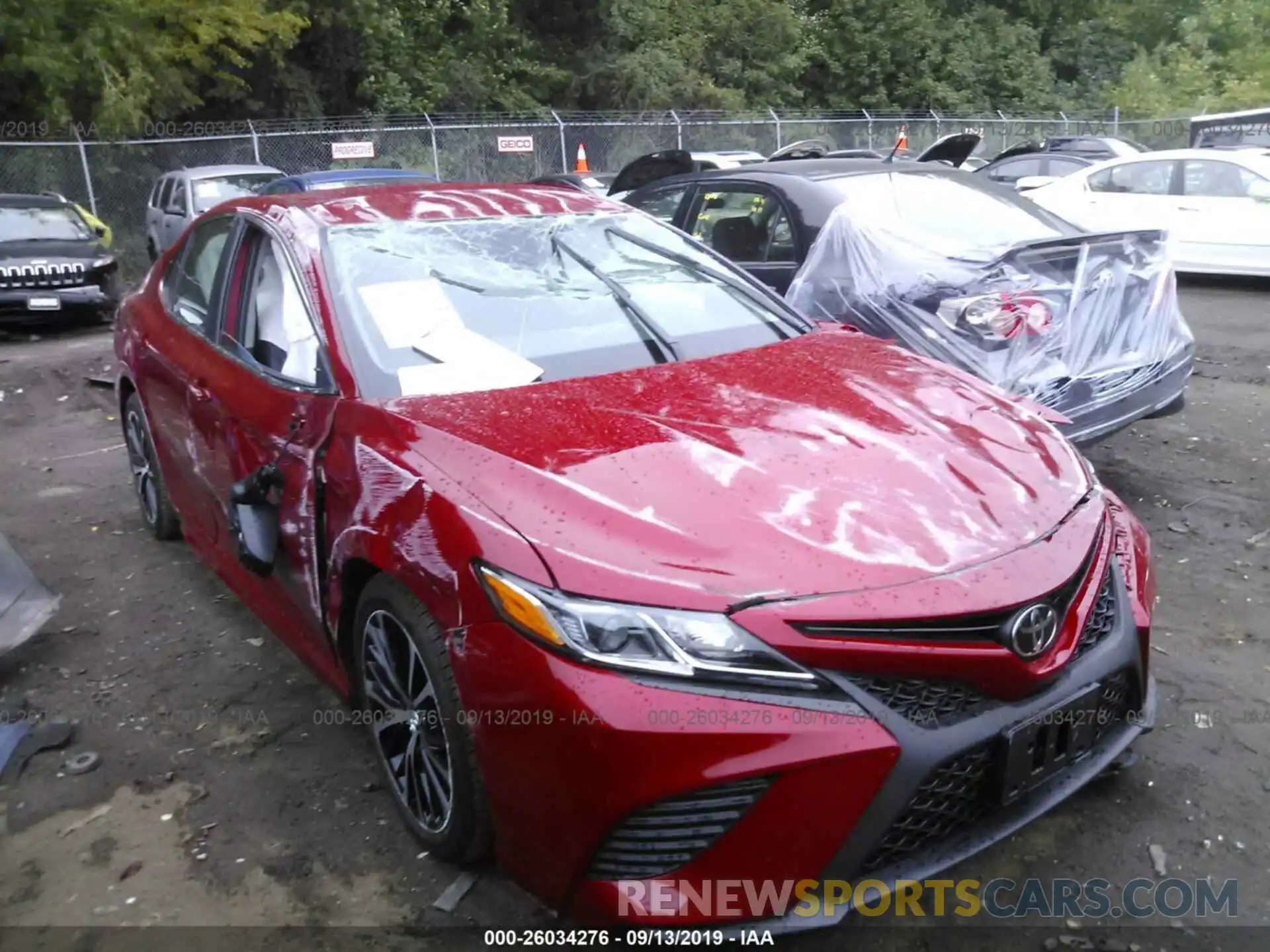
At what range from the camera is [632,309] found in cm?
352

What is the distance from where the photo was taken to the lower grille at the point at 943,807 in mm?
2154

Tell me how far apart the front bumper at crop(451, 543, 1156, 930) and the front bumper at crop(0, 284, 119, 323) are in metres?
10.7

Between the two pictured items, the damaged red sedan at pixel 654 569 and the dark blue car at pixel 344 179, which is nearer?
the damaged red sedan at pixel 654 569

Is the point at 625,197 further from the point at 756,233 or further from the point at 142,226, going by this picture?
the point at 142,226

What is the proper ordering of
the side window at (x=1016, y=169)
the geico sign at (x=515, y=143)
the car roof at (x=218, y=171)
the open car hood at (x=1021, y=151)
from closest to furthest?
the car roof at (x=218, y=171)
the side window at (x=1016, y=169)
the open car hood at (x=1021, y=151)
the geico sign at (x=515, y=143)

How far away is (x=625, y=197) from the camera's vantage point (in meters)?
7.28

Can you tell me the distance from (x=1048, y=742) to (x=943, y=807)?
11.2 inches

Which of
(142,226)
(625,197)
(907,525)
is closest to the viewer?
(907,525)

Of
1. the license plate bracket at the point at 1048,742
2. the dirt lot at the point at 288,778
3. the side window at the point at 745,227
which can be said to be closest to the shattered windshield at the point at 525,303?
the dirt lot at the point at 288,778

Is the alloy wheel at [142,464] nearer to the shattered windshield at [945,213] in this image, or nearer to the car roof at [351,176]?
the shattered windshield at [945,213]

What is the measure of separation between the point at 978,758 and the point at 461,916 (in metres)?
1.28

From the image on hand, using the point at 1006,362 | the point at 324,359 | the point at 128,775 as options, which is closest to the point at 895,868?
the point at 324,359

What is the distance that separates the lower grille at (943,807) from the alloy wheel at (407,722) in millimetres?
979

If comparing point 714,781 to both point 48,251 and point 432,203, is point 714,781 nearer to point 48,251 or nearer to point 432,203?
point 432,203
